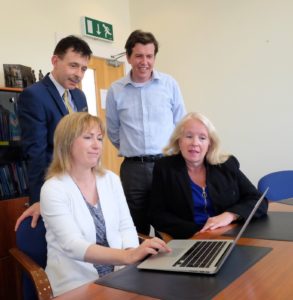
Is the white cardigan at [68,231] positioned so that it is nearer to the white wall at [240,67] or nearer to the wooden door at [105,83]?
the wooden door at [105,83]

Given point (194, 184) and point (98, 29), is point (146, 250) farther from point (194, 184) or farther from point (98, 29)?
point (98, 29)

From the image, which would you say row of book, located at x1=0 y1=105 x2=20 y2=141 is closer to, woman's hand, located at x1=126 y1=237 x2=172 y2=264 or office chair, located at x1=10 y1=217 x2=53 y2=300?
office chair, located at x1=10 y1=217 x2=53 y2=300

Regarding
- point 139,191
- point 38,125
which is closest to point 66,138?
point 38,125

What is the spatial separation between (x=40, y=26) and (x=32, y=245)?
8.02ft

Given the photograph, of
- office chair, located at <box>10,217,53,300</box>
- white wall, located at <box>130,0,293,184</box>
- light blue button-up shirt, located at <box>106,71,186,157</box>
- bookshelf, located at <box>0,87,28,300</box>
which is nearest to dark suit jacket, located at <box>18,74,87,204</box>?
office chair, located at <box>10,217,53,300</box>

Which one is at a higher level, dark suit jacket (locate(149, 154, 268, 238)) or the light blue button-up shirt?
the light blue button-up shirt

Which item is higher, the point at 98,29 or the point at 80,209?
the point at 98,29

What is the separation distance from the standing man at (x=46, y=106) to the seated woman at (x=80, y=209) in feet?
1.09

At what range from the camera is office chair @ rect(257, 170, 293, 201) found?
2604 mm

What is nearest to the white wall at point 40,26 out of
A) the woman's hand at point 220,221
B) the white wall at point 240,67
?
the white wall at point 240,67

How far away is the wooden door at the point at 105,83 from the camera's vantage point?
4.09 metres

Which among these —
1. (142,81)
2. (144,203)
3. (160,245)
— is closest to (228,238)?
(160,245)

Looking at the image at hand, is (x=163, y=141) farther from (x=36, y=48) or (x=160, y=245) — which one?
(x=36, y=48)

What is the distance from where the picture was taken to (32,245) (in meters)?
1.56
